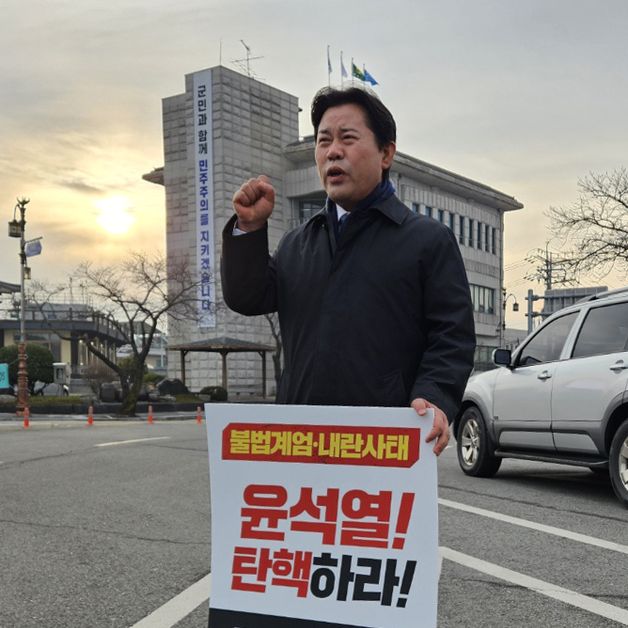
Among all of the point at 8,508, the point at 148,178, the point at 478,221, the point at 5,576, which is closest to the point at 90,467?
the point at 8,508

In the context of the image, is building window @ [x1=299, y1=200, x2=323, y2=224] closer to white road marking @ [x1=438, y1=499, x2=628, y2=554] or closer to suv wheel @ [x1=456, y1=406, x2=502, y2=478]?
suv wheel @ [x1=456, y1=406, x2=502, y2=478]

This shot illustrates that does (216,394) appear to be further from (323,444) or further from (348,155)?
(323,444)

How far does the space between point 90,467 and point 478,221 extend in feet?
187

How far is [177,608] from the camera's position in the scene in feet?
13.8

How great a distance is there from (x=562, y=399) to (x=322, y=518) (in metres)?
5.95

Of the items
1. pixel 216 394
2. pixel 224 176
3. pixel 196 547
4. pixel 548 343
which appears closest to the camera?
pixel 196 547

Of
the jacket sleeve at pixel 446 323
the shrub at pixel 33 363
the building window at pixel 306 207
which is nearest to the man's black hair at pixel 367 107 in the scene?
the jacket sleeve at pixel 446 323

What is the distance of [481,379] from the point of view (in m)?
9.38

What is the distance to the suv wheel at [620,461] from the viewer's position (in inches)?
275

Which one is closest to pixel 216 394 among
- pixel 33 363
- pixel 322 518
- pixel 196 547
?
pixel 33 363

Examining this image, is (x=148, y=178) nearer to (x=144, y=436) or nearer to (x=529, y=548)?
(x=144, y=436)

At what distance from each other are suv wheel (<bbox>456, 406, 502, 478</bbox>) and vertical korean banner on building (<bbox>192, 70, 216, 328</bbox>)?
40.0m

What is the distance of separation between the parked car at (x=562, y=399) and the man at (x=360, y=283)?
500 cm

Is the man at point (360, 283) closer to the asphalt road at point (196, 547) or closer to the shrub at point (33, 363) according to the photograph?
the asphalt road at point (196, 547)
